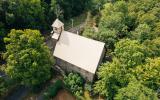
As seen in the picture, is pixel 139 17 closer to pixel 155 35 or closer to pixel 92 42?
pixel 155 35

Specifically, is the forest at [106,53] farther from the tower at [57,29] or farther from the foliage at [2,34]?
the tower at [57,29]

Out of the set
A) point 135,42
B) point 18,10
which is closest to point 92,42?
point 135,42

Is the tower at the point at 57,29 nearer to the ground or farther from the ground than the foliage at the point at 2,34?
farther from the ground

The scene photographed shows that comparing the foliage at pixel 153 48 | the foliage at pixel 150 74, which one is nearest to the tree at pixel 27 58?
the foliage at pixel 150 74

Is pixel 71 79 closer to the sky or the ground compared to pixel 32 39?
closer to the ground

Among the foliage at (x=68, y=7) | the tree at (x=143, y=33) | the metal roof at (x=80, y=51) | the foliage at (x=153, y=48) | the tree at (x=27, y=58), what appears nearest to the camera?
the tree at (x=27, y=58)

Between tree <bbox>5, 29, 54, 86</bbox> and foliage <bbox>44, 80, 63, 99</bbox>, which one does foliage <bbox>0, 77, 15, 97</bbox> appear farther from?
foliage <bbox>44, 80, 63, 99</bbox>
